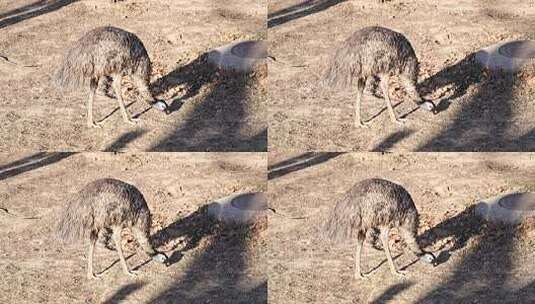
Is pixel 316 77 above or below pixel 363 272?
above

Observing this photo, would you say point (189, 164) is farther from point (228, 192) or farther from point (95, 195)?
point (95, 195)

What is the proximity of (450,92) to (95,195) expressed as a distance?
8.19 metres

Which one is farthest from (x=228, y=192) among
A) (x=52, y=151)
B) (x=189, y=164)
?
(x=52, y=151)

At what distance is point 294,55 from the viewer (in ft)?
124

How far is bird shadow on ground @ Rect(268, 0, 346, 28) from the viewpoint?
39.0 metres

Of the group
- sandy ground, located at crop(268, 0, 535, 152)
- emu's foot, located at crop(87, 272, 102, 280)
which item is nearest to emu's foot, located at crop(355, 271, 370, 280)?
sandy ground, located at crop(268, 0, 535, 152)

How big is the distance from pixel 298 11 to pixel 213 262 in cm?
780

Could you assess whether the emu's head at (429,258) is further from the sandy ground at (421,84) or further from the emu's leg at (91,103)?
the emu's leg at (91,103)

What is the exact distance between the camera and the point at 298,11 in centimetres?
3928

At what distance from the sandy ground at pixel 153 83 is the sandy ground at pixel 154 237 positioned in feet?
3.39

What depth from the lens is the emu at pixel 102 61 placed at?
3391cm

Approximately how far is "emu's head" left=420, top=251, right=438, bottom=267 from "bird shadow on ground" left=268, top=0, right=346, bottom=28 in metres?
7.74

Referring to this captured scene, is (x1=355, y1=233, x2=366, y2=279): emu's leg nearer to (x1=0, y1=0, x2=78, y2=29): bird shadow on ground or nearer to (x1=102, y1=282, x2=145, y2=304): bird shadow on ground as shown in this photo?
(x1=102, y1=282, x2=145, y2=304): bird shadow on ground

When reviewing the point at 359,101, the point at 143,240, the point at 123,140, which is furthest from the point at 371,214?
the point at 123,140
